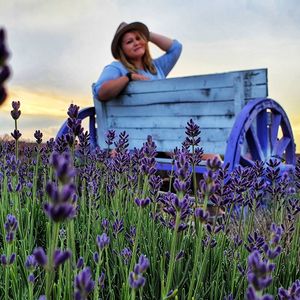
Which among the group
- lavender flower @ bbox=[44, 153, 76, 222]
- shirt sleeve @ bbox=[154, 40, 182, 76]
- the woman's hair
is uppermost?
shirt sleeve @ bbox=[154, 40, 182, 76]

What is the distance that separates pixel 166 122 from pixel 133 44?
146 centimetres

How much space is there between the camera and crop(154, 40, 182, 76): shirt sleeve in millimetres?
7770

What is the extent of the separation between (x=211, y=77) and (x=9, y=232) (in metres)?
4.15

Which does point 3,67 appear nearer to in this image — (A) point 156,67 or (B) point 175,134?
(B) point 175,134

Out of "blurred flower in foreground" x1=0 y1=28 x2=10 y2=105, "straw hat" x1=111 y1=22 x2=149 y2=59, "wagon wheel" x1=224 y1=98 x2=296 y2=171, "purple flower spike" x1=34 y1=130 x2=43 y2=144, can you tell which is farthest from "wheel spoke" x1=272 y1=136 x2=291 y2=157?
"blurred flower in foreground" x1=0 y1=28 x2=10 y2=105

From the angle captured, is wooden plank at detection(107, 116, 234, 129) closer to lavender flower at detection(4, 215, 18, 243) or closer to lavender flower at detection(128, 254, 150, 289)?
lavender flower at detection(4, 215, 18, 243)

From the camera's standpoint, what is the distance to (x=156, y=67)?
25.0ft

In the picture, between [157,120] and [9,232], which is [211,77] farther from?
[9,232]

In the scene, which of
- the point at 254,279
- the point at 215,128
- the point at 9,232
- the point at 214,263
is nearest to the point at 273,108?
the point at 215,128

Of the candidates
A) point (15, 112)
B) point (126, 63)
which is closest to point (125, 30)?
point (126, 63)

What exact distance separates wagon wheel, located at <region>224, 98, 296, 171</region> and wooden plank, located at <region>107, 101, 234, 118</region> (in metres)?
0.31

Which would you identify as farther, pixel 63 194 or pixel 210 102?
pixel 210 102

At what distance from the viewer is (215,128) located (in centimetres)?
526

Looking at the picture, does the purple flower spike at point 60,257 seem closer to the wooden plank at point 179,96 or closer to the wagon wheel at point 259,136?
the wagon wheel at point 259,136
